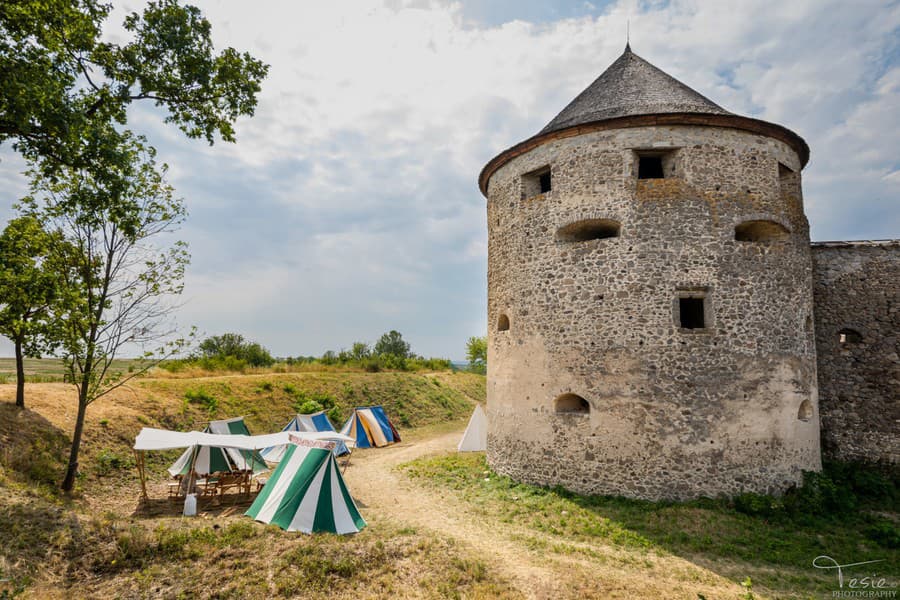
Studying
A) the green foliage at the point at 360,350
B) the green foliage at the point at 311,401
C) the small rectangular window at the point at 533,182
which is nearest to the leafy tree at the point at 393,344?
the green foliage at the point at 360,350

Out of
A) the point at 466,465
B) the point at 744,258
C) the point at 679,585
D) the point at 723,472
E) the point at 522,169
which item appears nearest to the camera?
the point at 679,585

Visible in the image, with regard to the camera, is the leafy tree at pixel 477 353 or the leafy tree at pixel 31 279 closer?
the leafy tree at pixel 31 279

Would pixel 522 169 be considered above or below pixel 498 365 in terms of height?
above

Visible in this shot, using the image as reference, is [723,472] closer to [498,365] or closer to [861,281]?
[498,365]

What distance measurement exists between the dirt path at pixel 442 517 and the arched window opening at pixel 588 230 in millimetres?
6567

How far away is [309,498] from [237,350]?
24.2 m

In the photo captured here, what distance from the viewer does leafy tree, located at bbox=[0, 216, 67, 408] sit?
9188 mm

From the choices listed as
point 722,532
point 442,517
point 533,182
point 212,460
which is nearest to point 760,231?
point 533,182

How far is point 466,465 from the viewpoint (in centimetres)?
1348

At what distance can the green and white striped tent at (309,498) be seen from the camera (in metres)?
8.56

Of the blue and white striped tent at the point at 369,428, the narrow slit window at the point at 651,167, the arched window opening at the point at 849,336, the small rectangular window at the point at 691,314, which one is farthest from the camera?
the blue and white striped tent at the point at 369,428

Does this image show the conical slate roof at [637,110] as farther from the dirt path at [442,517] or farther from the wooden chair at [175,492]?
the wooden chair at [175,492]

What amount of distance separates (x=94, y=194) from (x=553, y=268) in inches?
355

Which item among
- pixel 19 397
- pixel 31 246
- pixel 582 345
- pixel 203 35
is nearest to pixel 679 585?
pixel 582 345
